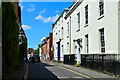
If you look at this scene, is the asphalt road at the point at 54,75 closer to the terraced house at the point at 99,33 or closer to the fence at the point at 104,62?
the fence at the point at 104,62

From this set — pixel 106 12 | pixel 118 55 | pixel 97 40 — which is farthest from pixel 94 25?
pixel 118 55

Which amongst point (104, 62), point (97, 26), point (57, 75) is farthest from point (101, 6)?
point (57, 75)

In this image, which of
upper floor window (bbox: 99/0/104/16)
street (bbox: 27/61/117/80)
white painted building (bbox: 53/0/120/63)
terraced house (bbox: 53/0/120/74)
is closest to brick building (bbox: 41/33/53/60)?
white painted building (bbox: 53/0/120/63)

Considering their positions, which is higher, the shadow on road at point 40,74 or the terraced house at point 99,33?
the terraced house at point 99,33

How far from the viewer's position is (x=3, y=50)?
8.90 metres

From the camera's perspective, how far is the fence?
13.2 m

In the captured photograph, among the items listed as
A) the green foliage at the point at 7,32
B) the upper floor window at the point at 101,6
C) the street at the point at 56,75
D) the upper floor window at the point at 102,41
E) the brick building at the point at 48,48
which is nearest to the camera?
the green foliage at the point at 7,32

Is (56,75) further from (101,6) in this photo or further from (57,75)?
(101,6)

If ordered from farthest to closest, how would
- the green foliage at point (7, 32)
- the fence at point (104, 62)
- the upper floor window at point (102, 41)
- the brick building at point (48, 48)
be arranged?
the brick building at point (48, 48) < the upper floor window at point (102, 41) < the fence at point (104, 62) < the green foliage at point (7, 32)

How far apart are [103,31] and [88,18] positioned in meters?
3.92

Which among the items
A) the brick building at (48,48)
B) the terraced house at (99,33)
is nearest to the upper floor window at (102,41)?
the terraced house at (99,33)

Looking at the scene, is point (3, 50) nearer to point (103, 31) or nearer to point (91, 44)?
point (103, 31)

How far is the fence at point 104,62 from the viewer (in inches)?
520

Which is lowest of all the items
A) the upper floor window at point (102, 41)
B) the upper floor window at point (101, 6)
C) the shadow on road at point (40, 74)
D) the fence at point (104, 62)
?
the shadow on road at point (40, 74)
